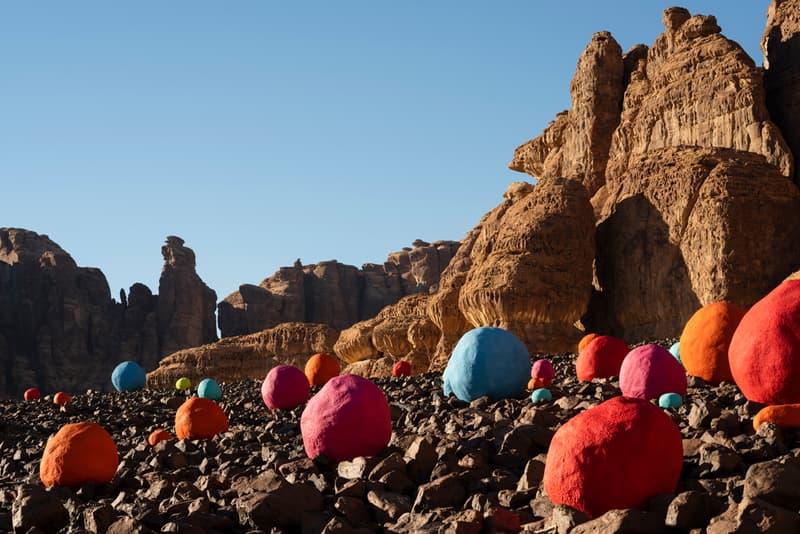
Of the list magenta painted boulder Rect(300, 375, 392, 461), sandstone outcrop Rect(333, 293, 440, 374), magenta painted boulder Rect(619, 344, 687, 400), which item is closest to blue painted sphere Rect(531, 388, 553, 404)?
magenta painted boulder Rect(619, 344, 687, 400)

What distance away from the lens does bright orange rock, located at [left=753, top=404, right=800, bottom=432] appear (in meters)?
7.33

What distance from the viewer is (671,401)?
373 inches

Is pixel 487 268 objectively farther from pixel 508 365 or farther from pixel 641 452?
pixel 641 452

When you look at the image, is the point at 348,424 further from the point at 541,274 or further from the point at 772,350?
the point at 541,274

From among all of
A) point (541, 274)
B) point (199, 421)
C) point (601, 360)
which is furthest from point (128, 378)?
point (601, 360)

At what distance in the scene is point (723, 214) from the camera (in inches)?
977

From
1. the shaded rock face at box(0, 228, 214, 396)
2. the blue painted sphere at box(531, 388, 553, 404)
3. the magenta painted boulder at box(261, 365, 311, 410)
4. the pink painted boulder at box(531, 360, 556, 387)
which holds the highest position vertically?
the shaded rock face at box(0, 228, 214, 396)

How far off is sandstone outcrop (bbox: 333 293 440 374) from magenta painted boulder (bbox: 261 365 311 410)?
2159 centimetres

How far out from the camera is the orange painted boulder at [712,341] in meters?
10.5

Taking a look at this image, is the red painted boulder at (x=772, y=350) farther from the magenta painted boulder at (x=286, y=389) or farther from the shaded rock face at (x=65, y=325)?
the shaded rock face at (x=65, y=325)

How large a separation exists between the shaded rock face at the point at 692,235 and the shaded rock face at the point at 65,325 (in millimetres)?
52358

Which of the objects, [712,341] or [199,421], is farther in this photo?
[199,421]

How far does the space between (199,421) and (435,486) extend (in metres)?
6.71

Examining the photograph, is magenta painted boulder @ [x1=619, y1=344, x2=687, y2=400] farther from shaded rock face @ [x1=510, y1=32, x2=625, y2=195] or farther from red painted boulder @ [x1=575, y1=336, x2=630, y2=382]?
shaded rock face @ [x1=510, y1=32, x2=625, y2=195]
